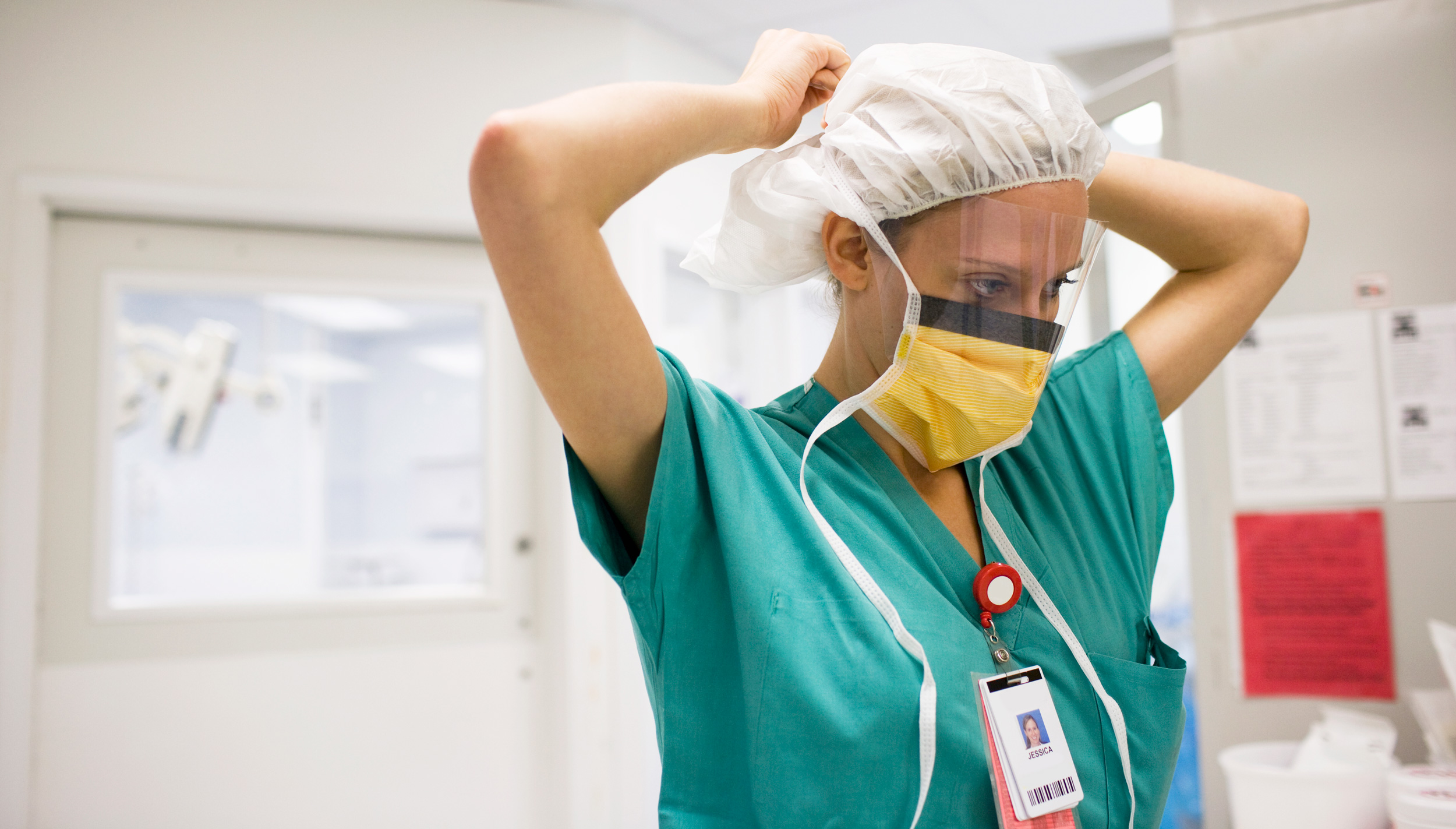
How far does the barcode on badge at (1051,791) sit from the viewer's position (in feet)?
2.23

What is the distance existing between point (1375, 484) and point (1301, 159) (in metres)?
0.66

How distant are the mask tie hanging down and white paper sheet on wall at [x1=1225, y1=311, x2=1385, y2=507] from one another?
120cm

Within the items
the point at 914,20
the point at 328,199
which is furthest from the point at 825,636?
the point at 914,20

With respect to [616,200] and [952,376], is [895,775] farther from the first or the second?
[616,200]

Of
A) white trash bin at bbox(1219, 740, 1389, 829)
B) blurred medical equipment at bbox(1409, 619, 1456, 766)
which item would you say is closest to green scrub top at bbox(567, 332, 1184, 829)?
white trash bin at bbox(1219, 740, 1389, 829)

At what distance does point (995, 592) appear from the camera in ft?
2.52

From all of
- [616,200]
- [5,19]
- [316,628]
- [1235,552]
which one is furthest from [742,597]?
[5,19]

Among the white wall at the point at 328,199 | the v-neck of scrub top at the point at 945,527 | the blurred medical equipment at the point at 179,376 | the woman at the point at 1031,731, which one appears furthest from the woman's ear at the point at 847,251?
the blurred medical equipment at the point at 179,376

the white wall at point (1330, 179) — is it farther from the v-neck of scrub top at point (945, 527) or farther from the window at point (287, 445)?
the window at point (287, 445)

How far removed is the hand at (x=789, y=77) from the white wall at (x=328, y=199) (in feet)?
5.65

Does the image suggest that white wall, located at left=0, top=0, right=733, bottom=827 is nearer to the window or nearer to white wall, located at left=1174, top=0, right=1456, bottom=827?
the window

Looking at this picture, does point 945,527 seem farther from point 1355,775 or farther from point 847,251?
point 1355,775

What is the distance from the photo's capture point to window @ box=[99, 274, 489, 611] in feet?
7.91

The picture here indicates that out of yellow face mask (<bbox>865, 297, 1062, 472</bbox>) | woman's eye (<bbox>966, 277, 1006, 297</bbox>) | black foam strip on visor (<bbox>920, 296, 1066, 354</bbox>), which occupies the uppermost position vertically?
woman's eye (<bbox>966, 277, 1006, 297</bbox>)
